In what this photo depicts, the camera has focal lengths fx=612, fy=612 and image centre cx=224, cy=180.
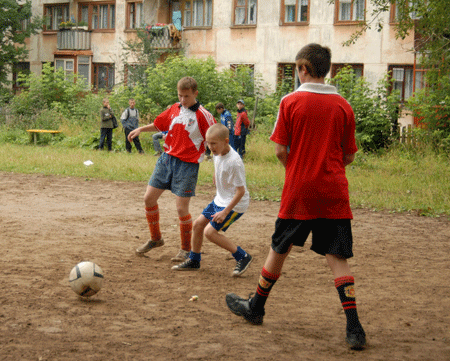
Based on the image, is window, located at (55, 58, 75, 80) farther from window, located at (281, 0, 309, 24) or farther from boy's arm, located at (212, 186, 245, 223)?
boy's arm, located at (212, 186, 245, 223)

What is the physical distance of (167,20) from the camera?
112 feet

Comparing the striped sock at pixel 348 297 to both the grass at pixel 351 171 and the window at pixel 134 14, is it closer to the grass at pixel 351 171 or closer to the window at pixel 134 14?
the grass at pixel 351 171

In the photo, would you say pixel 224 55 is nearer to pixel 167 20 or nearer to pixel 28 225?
pixel 167 20

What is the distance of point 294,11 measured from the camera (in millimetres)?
28828

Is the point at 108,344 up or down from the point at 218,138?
down

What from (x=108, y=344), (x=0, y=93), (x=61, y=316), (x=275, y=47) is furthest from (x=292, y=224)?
(x=0, y=93)

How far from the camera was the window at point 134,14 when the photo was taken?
34.6 metres

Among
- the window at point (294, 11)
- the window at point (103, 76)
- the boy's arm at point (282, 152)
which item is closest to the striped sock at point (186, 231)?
the boy's arm at point (282, 152)

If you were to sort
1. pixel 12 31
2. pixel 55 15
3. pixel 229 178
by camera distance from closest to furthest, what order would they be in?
pixel 229 178
pixel 12 31
pixel 55 15

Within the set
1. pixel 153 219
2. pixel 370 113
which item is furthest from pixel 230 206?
pixel 370 113

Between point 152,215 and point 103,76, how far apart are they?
103 feet

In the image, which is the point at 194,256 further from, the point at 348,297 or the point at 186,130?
the point at 348,297

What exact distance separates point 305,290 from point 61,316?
2.22m

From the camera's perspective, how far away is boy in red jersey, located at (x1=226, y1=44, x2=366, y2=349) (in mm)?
3961
